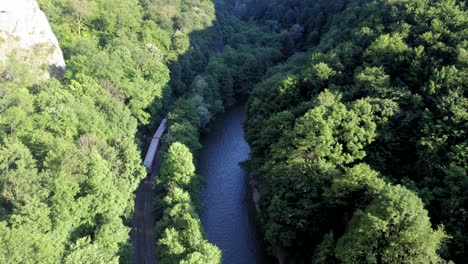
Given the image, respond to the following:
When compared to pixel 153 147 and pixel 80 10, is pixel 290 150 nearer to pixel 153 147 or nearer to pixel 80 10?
pixel 153 147

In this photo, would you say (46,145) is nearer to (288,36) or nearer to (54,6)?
(54,6)

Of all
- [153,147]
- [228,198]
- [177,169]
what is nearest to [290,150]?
[177,169]

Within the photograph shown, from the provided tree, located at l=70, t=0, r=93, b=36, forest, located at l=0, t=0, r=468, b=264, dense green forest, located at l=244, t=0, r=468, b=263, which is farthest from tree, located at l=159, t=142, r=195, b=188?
tree, located at l=70, t=0, r=93, b=36

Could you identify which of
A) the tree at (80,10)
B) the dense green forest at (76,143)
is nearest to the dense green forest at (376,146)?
the dense green forest at (76,143)

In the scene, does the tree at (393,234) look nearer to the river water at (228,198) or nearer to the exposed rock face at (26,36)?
the river water at (228,198)

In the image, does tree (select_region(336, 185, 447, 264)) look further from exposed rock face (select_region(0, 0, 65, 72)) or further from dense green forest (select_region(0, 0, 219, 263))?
exposed rock face (select_region(0, 0, 65, 72))

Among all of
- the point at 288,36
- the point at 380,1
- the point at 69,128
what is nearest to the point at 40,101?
the point at 69,128
